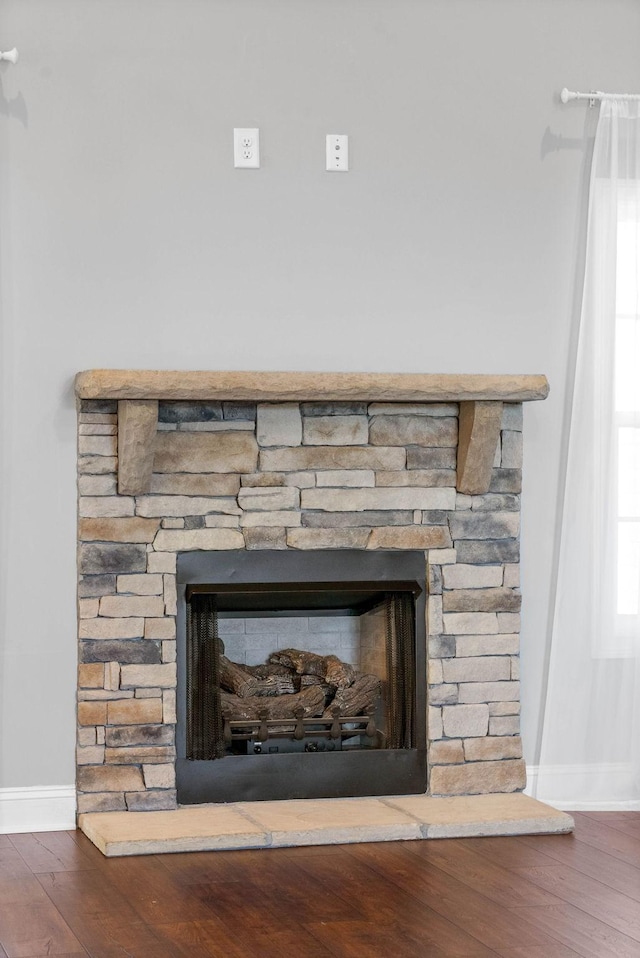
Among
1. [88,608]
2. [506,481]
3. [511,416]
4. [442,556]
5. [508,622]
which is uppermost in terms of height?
[511,416]

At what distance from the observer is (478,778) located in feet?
13.0

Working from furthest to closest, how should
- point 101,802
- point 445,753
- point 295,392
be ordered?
1. point 445,753
2. point 101,802
3. point 295,392

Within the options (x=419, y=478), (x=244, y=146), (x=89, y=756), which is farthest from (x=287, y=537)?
(x=244, y=146)

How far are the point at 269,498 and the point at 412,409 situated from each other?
1.83ft

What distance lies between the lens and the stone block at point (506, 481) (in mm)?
4012

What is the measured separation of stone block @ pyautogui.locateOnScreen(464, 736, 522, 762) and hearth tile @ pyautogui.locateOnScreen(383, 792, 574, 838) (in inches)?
5.2

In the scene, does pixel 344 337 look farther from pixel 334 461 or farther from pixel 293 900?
pixel 293 900

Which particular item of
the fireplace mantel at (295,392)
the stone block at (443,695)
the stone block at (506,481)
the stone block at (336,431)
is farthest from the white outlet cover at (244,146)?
the stone block at (443,695)

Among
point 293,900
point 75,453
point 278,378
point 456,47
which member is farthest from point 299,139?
point 293,900

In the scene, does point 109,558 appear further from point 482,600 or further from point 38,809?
point 482,600

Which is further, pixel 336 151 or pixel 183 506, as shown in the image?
pixel 336 151

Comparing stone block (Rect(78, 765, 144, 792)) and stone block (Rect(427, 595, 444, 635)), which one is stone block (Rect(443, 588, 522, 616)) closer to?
stone block (Rect(427, 595, 444, 635))

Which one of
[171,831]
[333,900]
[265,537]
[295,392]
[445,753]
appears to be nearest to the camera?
[333,900]

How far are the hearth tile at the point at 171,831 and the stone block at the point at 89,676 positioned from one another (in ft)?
1.30
